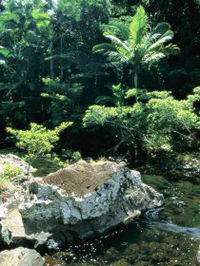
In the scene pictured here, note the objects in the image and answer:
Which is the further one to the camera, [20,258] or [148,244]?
[148,244]

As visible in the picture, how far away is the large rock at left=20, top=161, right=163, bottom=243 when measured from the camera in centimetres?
783

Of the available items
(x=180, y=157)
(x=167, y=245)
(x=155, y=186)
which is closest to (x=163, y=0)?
(x=180, y=157)

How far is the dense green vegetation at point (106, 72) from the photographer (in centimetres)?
1831

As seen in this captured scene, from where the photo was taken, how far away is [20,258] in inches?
241

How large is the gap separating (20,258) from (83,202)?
231 cm

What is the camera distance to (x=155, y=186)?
516 inches

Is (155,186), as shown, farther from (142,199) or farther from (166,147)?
(166,147)

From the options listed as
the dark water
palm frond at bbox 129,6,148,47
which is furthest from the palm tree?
the dark water

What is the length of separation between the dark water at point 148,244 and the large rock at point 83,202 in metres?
0.32

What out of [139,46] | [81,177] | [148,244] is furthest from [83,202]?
[139,46]

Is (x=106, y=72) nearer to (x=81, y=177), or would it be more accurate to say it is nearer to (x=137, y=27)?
(x=137, y=27)

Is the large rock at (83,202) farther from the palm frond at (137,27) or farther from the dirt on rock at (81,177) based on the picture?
the palm frond at (137,27)

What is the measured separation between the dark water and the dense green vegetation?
680 cm

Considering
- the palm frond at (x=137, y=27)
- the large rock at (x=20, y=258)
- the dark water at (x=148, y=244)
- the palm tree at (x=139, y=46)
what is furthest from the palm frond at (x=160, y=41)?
the large rock at (x=20, y=258)
